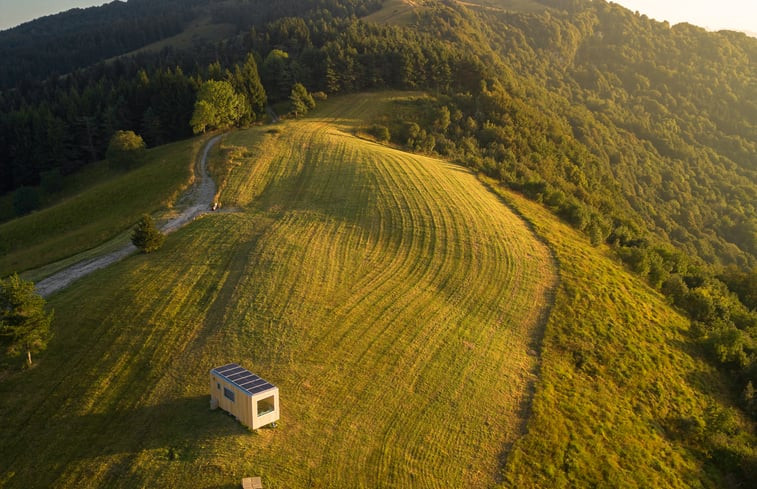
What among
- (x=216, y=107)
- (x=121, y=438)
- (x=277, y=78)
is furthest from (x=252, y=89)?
(x=121, y=438)

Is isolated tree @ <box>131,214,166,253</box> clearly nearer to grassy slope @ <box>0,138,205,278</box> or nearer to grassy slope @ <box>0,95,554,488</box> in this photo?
grassy slope @ <box>0,95,554,488</box>

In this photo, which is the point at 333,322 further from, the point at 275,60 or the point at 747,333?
the point at 275,60

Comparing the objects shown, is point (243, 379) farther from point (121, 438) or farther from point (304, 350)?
point (121, 438)

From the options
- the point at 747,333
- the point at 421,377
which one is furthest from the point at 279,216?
the point at 747,333

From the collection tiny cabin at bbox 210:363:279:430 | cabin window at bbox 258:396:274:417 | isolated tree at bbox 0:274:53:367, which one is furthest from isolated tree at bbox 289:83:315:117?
cabin window at bbox 258:396:274:417

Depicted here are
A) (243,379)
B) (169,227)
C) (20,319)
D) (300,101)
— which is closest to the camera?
(243,379)

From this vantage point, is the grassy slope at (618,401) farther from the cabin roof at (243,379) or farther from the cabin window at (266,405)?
the cabin roof at (243,379)

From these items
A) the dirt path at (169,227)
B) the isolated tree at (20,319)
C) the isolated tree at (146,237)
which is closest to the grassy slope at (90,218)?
the dirt path at (169,227)
